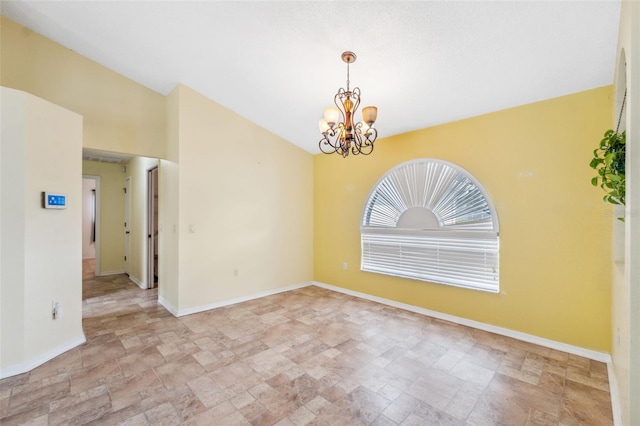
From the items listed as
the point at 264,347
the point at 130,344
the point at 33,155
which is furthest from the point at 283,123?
the point at 130,344

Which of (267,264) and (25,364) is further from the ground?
(267,264)

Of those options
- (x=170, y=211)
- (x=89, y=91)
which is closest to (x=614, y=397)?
(x=170, y=211)

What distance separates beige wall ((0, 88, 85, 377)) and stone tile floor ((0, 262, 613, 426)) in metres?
0.24

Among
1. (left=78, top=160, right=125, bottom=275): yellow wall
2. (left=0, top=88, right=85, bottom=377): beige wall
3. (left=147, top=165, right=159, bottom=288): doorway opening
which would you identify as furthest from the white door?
(left=0, top=88, right=85, bottom=377): beige wall

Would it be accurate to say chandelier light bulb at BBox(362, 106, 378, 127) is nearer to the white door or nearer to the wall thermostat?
the wall thermostat

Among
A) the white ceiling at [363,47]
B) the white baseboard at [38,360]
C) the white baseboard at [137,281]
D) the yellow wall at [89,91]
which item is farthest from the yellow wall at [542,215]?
the white baseboard at [137,281]

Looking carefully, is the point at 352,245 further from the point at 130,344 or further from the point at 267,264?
the point at 130,344

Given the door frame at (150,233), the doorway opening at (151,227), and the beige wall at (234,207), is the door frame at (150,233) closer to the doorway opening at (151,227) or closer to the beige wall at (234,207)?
the doorway opening at (151,227)

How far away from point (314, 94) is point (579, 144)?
277 centimetres

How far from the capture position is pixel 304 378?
229 cm

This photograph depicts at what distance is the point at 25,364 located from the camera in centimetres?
235

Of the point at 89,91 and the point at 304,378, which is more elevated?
the point at 89,91

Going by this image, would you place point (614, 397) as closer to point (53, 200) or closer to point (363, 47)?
point (363, 47)

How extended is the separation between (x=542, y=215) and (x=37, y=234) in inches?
191
